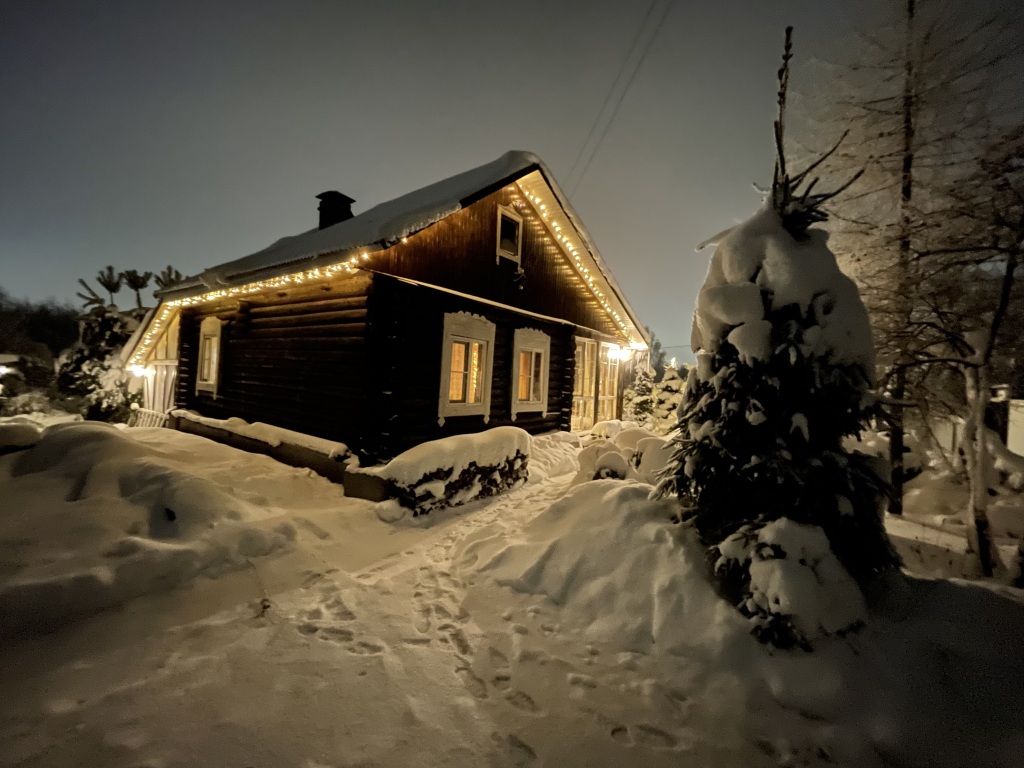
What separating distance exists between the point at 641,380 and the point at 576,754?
54.6 feet

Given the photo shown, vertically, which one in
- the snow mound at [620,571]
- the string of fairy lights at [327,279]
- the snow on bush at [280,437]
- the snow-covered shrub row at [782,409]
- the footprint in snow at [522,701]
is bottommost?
Answer: the footprint in snow at [522,701]

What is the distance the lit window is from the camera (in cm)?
1201

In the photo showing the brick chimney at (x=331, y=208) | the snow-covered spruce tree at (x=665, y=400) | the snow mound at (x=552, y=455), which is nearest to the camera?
the snow mound at (x=552, y=455)

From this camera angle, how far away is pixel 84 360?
16609mm

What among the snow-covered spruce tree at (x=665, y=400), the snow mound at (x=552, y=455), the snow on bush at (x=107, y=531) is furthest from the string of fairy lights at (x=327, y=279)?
the snow mound at (x=552, y=455)

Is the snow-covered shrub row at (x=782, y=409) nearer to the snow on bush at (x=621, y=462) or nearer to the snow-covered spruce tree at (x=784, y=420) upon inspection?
the snow-covered spruce tree at (x=784, y=420)

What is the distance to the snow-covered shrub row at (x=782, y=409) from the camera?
3873mm

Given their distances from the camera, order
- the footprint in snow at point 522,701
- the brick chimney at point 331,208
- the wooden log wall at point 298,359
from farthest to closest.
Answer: the brick chimney at point 331,208 → the wooden log wall at point 298,359 → the footprint in snow at point 522,701

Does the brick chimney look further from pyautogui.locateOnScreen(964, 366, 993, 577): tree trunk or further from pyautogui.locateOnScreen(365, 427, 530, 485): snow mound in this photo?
pyautogui.locateOnScreen(964, 366, 993, 577): tree trunk

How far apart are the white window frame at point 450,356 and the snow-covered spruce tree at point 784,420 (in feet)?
18.9

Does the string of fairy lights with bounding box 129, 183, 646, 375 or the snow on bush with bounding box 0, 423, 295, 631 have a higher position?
the string of fairy lights with bounding box 129, 183, 646, 375

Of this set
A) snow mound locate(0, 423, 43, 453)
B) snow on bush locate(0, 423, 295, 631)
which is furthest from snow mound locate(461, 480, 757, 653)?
snow mound locate(0, 423, 43, 453)

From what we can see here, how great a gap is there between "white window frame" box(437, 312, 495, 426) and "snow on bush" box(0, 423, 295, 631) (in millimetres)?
4206

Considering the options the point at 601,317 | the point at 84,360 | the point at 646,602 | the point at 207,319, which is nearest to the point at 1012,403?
the point at 601,317
